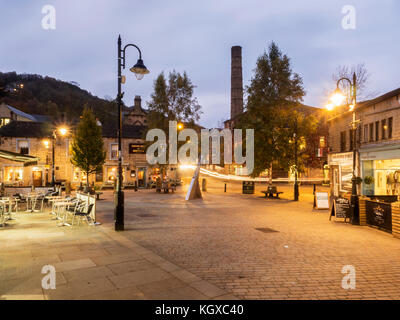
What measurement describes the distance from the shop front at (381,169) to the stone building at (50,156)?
23.2 metres

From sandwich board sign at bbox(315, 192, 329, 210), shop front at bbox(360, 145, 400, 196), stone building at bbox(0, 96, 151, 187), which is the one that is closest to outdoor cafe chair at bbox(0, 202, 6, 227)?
sandwich board sign at bbox(315, 192, 329, 210)

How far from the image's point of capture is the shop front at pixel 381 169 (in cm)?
1570

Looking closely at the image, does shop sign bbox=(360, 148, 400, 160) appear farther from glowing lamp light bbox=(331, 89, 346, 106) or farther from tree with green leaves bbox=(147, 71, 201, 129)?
tree with green leaves bbox=(147, 71, 201, 129)

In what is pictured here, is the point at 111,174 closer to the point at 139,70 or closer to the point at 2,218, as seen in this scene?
the point at 2,218

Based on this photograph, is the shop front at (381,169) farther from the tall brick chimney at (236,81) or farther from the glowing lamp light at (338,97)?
the tall brick chimney at (236,81)

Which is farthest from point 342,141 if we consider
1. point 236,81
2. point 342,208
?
point 236,81

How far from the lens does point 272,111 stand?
78.3ft

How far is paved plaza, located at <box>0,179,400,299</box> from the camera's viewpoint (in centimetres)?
486

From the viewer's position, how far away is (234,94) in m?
54.3

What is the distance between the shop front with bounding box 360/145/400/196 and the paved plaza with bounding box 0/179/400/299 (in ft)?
22.7

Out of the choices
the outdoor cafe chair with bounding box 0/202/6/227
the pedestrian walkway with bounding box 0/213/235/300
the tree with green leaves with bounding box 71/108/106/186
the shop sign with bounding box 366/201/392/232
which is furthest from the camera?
the tree with green leaves with bounding box 71/108/106/186

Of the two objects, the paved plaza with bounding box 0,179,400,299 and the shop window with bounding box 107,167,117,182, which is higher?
the shop window with bounding box 107,167,117,182
